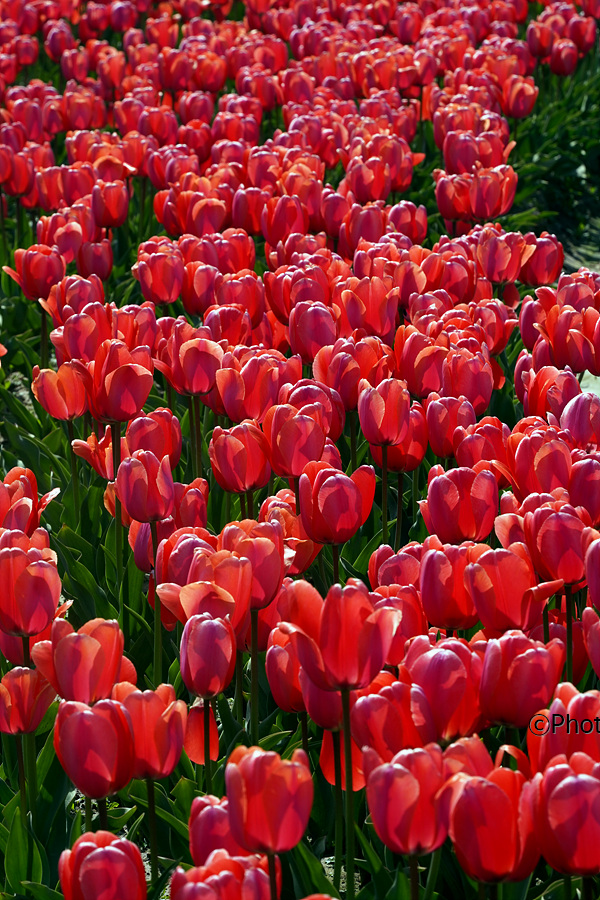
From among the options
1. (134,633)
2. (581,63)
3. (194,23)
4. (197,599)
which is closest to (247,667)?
(134,633)

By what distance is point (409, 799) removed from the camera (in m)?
1.44

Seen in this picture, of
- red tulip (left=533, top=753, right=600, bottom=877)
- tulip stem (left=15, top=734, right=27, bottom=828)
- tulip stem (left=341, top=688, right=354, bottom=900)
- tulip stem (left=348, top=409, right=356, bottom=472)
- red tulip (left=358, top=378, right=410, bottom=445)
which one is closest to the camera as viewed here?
red tulip (left=533, top=753, right=600, bottom=877)

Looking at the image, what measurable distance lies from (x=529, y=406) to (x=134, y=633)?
1.15 m

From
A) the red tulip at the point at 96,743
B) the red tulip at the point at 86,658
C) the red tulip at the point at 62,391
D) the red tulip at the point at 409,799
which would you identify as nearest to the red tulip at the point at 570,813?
the red tulip at the point at 409,799

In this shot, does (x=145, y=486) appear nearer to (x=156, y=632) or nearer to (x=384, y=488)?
(x=156, y=632)

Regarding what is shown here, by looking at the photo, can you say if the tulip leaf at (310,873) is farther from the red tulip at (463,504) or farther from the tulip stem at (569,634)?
the red tulip at (463,504)

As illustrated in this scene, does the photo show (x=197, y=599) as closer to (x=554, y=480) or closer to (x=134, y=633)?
(x=554, y=480)

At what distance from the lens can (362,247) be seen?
147 inches

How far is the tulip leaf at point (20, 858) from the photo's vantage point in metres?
1.96

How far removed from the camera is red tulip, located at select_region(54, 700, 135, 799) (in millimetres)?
1603

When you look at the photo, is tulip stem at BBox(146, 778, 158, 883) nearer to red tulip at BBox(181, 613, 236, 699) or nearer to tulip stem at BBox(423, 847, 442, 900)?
red tulip at BBox(181, 613, 236, 699)

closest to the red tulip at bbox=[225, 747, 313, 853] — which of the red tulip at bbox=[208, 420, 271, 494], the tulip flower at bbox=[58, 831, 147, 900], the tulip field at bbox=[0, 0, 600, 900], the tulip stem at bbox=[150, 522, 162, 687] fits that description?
the tulip field at bbox=[0, 0, 600, 900]

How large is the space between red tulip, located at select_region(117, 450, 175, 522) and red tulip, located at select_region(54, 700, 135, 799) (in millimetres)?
692

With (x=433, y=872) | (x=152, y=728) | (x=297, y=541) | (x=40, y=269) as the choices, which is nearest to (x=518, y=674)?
(x=433, y=872)
